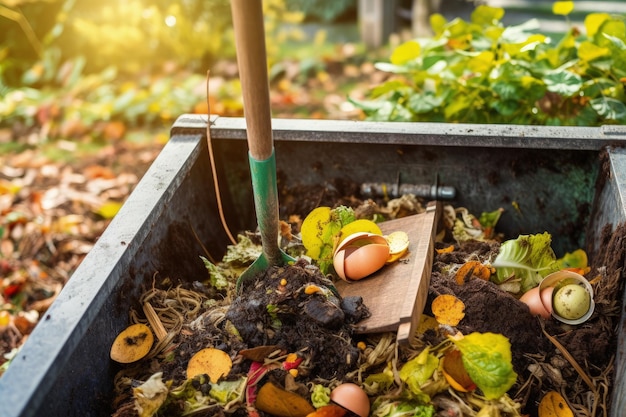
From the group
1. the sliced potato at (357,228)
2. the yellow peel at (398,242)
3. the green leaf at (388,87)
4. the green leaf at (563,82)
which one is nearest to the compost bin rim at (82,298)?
the sliced potato at (357,228)

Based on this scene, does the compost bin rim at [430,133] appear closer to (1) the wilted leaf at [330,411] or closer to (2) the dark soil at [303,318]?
(2) the dark soil at [303,318]

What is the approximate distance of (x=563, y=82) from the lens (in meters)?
2.51

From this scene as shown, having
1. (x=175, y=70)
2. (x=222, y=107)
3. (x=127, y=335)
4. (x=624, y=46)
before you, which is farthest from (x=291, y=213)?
(x=175, y=70)

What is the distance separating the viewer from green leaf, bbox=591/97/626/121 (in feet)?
8.22

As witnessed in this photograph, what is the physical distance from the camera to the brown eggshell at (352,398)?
1583 millimetres

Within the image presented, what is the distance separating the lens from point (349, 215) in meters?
2.12

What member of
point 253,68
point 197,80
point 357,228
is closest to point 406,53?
point 357,228

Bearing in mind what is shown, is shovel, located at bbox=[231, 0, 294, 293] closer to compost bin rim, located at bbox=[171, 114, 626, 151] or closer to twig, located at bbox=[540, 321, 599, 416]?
compost bin rim, located at bbox=[171, 114, 626, 151]

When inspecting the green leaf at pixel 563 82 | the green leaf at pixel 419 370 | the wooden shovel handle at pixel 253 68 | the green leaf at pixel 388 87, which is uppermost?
the wooden shovel handle at pixel 253 68

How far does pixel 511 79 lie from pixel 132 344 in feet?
6.24

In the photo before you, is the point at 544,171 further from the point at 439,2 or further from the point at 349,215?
the point at 439,2

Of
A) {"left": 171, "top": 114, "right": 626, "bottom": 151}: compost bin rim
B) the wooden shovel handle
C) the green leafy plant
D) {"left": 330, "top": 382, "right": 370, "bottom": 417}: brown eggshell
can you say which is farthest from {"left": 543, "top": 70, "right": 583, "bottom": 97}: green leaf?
{"left": 330, "top": 382, "right": 370, "bottom": 417}: brown eggshell

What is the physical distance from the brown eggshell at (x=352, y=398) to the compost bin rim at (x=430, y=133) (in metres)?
1.04

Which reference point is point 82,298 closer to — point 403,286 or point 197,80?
point 403,286
